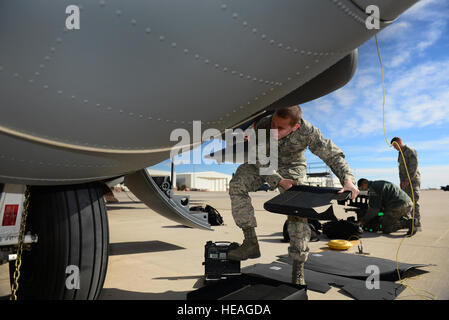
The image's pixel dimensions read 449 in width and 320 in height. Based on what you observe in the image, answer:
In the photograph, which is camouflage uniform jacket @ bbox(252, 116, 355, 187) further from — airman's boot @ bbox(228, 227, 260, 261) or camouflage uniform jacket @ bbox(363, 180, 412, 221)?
camouflage uniform jacket @ bbox(363, 180, 412, 221)

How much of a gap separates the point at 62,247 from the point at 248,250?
53.8 inches

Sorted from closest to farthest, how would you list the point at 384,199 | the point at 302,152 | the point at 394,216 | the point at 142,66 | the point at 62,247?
the point at 142,66, the point at 62,247, the point at 302,152, the point at 394,216, the point at 384,199

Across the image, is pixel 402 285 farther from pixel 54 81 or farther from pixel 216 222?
pixel 216 222

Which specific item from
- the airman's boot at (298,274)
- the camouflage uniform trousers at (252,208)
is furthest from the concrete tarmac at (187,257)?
the camouflage uniform trousers at (252,208)

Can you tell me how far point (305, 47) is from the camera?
34.9 inches

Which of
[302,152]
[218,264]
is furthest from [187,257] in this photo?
[302,152]

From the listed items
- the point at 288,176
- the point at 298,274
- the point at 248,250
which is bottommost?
the point at 298,274

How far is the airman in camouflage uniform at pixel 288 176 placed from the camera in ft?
7.63

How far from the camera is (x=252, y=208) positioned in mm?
2484

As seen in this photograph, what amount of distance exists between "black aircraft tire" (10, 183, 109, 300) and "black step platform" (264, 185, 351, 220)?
4.16 feet

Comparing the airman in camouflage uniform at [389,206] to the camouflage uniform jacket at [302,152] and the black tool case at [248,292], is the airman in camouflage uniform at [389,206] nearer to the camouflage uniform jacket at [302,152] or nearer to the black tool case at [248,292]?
the camouflage uniform jacket at [302,152]

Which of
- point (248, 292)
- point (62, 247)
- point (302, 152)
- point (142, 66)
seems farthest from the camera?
point (302, 152)

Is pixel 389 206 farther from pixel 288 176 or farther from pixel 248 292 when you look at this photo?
pixel 248 292

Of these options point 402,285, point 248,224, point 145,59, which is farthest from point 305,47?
point 402,285
